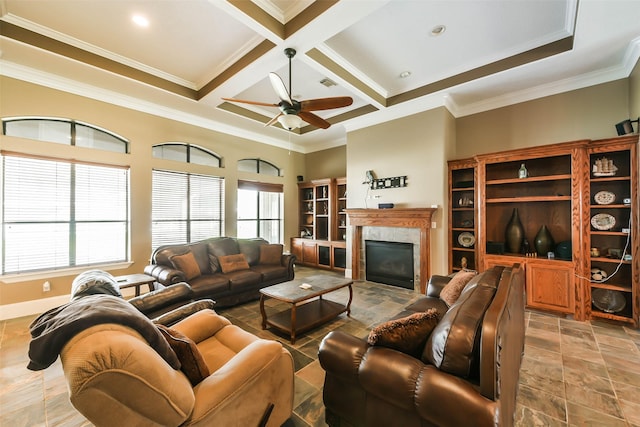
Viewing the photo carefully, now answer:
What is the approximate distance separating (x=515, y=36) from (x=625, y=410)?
13.0 ft

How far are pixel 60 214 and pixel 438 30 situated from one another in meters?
5.97

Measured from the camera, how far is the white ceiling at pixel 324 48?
8.87 feet

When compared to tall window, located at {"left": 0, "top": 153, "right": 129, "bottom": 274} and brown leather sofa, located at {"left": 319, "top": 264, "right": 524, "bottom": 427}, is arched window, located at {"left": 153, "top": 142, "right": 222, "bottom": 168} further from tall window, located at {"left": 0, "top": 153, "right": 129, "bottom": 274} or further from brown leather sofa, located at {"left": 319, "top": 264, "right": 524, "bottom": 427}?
brown leather sofa, located at {"left": 319, "top": 264, "right": 524, "bottom": 427}

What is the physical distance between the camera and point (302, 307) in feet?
11.7

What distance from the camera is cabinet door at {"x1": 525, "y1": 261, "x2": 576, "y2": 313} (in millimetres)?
3428

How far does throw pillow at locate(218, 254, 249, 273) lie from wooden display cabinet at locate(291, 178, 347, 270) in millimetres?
2563

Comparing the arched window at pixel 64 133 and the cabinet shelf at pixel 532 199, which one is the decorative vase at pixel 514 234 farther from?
the arched window at pixel 64 133

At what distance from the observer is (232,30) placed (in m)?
3.07

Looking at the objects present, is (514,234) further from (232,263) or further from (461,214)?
(232,263)

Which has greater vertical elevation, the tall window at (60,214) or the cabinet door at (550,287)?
the tall window at (60,214)

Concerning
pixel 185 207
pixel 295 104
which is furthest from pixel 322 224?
pixel 295 104

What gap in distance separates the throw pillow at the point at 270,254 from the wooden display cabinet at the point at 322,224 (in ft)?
6.28

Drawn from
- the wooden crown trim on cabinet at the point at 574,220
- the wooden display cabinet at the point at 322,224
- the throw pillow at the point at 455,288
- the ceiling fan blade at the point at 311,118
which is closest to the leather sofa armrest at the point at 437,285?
the throw pillow at the point at 455,288

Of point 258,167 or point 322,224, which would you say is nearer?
point 258,167
